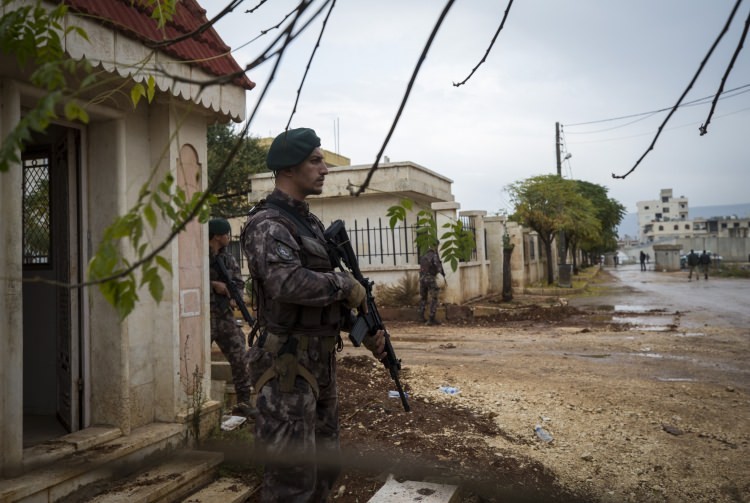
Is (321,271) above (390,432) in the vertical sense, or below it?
above

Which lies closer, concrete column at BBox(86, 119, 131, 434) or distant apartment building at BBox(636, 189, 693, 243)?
concrete column at BBox(86, 119, 131, 434)

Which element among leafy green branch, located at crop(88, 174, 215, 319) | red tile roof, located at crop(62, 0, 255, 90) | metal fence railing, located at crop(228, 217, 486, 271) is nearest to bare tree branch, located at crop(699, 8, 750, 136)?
leafy green branch, located at crop(88, 174, 215, 319)

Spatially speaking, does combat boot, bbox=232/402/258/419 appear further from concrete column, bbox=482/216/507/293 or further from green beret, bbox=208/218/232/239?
concrete column, bbox=482/216/507/293

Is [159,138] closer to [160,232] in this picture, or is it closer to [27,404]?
[160,232]

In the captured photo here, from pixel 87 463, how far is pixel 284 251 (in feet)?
5.96

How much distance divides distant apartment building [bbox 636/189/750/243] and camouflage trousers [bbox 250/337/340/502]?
7214 cm

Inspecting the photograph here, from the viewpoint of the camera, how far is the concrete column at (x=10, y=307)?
291cm

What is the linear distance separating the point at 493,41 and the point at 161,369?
126 inches

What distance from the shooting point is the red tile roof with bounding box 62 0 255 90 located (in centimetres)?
314

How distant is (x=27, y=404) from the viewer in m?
4.68

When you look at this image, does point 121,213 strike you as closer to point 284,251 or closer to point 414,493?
point 284,251

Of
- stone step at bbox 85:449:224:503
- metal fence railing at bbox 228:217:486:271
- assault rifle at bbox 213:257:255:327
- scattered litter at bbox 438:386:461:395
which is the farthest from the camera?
metal fence railing at bbox 228:217:486:271

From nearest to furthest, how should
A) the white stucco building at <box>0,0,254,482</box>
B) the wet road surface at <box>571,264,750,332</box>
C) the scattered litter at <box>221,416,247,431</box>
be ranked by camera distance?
the white stucco building at <box>0,0,254,482</box>, the scattered litter at <box>221,416,247,431</box>, the wet road surface at <box>571,264,750,332</box>

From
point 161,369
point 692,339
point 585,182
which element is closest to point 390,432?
point 161,369
